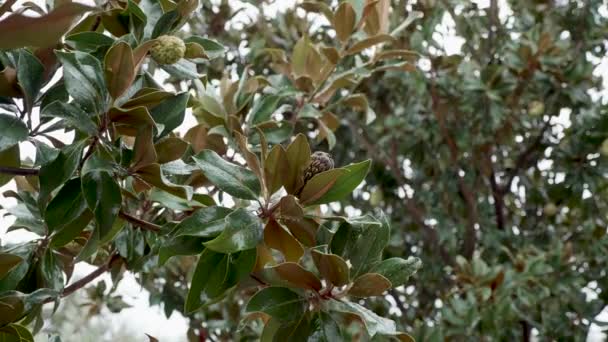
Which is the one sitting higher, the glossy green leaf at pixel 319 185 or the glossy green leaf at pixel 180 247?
the glossy green leaf at pixel 319 185

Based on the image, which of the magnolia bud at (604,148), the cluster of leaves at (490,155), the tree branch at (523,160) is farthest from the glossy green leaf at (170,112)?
the tree branch at (523,160)

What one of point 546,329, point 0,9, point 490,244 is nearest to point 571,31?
point 490,244

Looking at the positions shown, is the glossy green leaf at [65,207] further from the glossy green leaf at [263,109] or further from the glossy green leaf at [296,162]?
the glossy green leaf at [263,109]

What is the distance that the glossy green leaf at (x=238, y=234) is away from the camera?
518 mm

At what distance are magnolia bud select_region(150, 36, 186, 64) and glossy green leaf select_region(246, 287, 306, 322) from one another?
0.64 feet

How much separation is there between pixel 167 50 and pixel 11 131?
0.47 feet

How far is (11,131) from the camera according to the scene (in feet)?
1.73

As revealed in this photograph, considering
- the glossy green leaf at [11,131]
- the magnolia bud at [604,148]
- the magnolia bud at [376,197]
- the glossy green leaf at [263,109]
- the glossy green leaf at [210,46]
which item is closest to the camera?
the glossy green leaf at [11,131]

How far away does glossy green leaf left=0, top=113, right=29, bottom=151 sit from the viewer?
0.52m

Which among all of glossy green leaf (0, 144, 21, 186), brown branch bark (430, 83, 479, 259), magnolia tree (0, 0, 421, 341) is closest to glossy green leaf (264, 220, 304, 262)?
magnolia tree (0, 0, 421, 341)

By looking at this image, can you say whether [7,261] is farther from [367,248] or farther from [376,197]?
[376,197]

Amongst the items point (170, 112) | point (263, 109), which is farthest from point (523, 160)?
point (170, 112)

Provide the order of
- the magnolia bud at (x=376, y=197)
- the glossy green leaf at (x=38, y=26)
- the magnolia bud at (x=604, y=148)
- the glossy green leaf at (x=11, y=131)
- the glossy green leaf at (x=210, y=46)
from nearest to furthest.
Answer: the glossy green leaf at (x=38, y=26) → the glossy green leaf at (x=11, y=131) → the glossy green leaf at (x=210, y=46) → the magnolia bud at (x=604, y=148) → the magnolia bud at (x=376, y=197)

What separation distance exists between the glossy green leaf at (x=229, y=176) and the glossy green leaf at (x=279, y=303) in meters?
0.07
